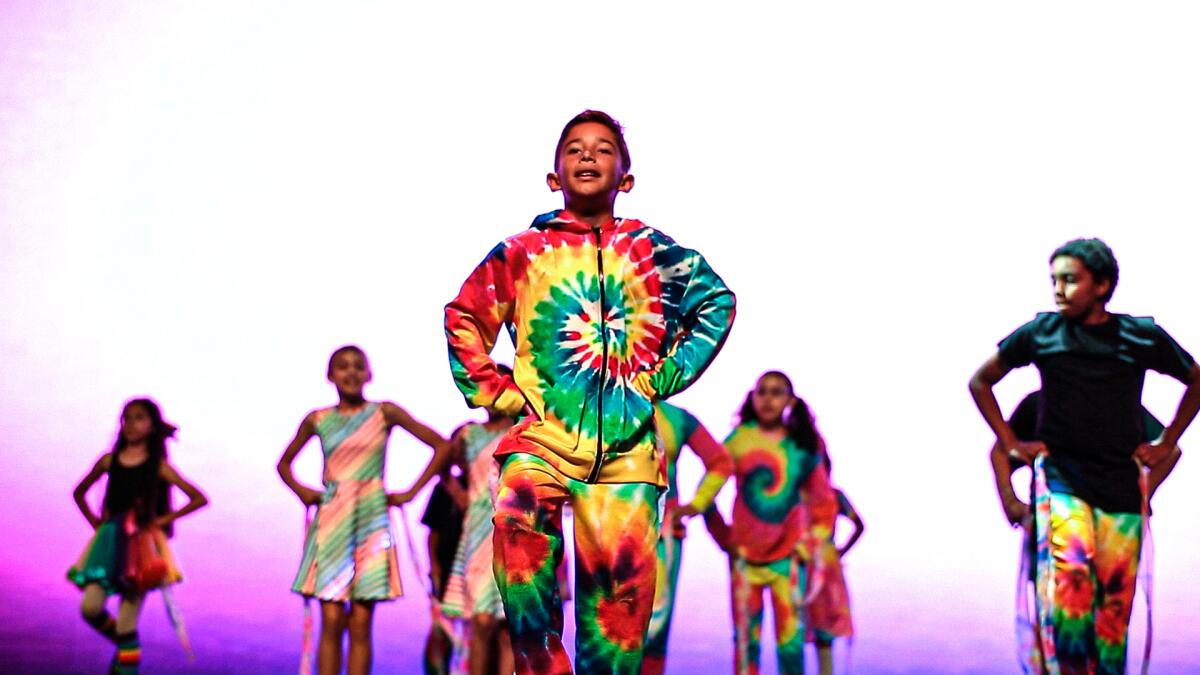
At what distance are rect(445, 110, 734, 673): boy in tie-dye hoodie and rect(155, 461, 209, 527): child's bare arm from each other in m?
4.43

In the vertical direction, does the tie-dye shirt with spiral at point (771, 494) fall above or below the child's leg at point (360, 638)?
above

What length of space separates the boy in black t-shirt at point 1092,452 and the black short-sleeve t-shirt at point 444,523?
309cm

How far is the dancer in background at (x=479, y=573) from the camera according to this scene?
24.8 ft

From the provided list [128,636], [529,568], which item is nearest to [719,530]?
[128,636]

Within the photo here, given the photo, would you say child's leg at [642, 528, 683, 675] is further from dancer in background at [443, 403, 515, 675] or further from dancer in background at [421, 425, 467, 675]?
dancer in background at [421, 425, 467, 675]

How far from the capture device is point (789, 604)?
815 centimetres

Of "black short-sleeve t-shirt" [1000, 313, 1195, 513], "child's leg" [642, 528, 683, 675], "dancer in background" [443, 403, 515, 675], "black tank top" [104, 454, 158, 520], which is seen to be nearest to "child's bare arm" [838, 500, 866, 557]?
"child's leg" [642, 528, 683, 675]

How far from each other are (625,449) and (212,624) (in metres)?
5.03

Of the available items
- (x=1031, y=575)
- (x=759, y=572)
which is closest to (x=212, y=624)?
(x=759, y=572)

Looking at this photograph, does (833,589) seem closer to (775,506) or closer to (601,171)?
(775,506)

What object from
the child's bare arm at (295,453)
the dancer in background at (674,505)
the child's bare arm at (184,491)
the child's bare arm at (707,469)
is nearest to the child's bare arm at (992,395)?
the dancer in background at (674,505)

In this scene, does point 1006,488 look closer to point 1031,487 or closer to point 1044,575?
point 1031,487

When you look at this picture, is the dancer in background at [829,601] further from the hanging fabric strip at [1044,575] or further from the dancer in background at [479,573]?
the hanging fabric strip at [1044,575]

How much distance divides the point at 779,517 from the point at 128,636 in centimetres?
310
